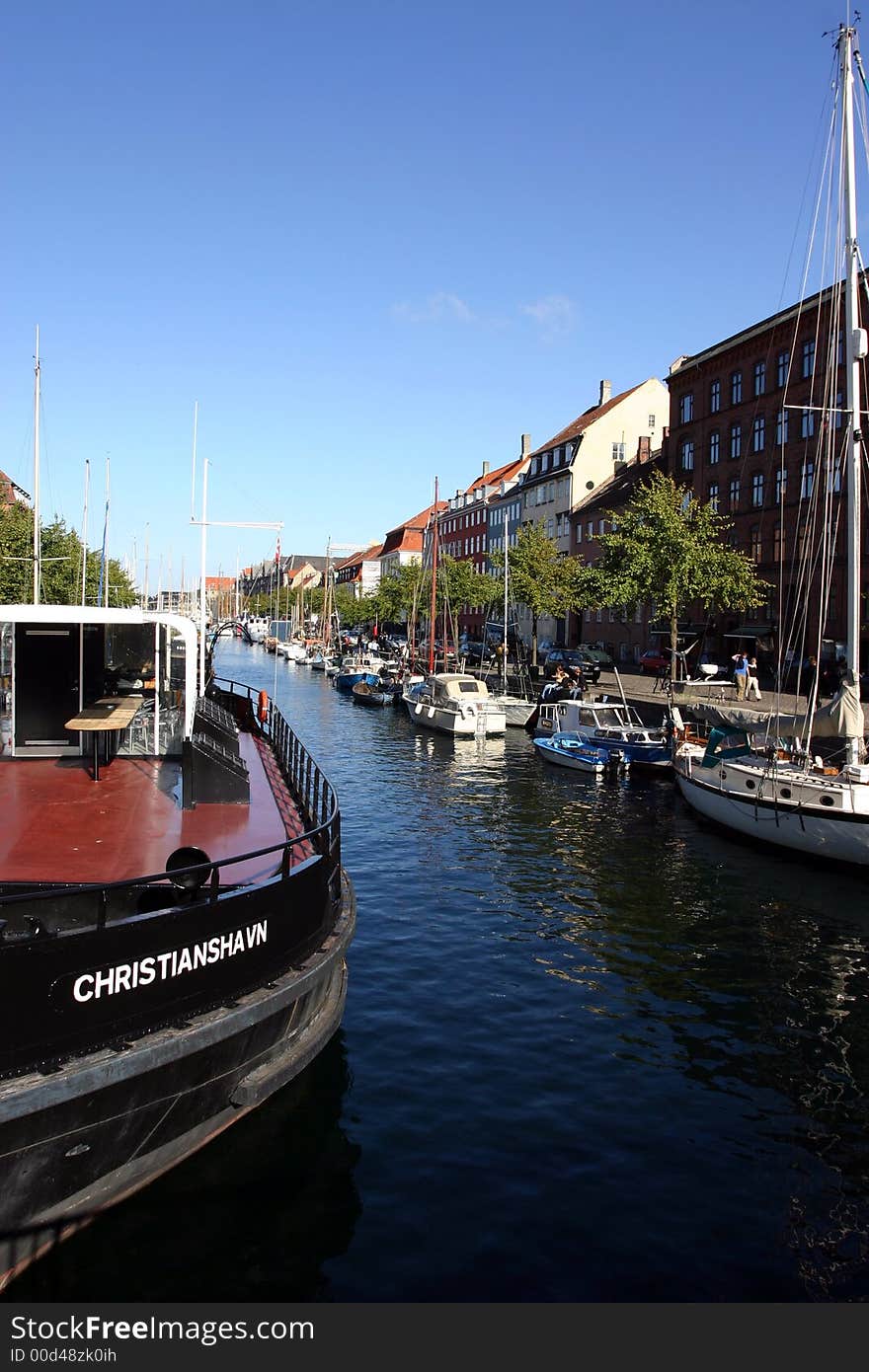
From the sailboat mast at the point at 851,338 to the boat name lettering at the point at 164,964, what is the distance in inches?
700

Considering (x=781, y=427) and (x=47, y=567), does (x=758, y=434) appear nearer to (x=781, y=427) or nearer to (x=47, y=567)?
(x=781, y=427)

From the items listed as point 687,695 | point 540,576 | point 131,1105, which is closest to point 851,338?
point 131,1105

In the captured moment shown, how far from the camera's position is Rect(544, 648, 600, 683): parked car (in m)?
56.2

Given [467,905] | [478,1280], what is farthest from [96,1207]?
[467,905]

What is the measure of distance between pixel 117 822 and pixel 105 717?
2.87 m

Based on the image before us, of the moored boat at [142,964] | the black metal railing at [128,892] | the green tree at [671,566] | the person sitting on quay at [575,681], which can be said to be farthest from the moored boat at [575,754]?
the black metal railing at [128,892]

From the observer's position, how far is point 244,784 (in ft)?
43.8

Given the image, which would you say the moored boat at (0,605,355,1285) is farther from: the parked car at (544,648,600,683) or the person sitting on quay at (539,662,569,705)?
the parked car at (544,648,600,683)

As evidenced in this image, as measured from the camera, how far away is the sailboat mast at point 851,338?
22328mm

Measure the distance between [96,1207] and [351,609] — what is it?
11868 centimetres

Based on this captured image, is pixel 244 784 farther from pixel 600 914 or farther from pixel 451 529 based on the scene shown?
pixel 451 529

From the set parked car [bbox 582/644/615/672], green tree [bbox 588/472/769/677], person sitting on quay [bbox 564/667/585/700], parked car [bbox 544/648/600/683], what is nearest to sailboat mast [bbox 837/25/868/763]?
person sitting on quay [bbox 564/667/585/700]

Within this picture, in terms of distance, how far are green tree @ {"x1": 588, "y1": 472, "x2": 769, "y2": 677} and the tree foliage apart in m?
26.7

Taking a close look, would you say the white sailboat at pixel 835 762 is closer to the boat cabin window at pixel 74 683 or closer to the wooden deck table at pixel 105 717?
the boat cabin window at pixel 74 683
